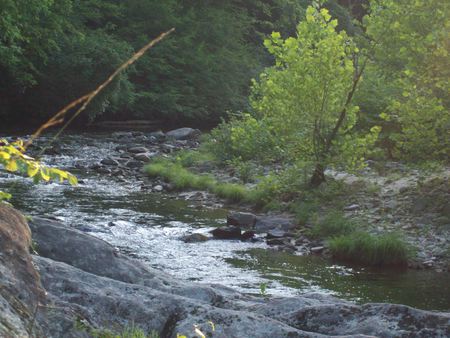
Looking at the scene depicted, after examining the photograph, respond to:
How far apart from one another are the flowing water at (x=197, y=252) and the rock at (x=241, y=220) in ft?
1.33

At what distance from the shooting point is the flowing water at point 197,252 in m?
11.2

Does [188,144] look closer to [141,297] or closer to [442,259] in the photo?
[442,259]

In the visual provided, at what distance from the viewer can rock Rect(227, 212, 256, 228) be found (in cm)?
1557

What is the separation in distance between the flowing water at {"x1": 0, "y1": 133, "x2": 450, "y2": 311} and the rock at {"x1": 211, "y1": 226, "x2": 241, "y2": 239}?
1.26ft

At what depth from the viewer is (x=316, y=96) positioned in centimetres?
1720

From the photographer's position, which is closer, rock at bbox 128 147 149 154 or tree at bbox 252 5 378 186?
tree at bbox 252 5 378 186

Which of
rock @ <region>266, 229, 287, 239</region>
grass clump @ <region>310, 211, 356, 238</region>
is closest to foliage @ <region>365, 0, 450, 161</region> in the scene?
grass clump @ <region>310, 211, 356, 238</region>

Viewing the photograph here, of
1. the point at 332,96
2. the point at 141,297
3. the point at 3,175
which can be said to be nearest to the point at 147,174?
the point at 3,175

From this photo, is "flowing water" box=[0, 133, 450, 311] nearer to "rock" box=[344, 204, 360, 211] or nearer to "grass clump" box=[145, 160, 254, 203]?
"grass clump" box=[145, 160, 254, 203]

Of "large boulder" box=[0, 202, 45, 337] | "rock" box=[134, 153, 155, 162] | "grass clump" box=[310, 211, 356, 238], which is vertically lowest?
"rock" box=[134, 153, 155, 162]

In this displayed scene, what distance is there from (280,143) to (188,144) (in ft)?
43.4

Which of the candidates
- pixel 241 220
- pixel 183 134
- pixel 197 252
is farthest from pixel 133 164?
pixel 197 252

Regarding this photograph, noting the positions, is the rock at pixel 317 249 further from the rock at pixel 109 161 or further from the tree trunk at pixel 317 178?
the rock at pixel 109 161

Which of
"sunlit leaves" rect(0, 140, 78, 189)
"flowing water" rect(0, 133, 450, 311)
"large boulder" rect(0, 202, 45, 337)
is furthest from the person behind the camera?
"flowing water" rect(0, 133, 450, 311)
